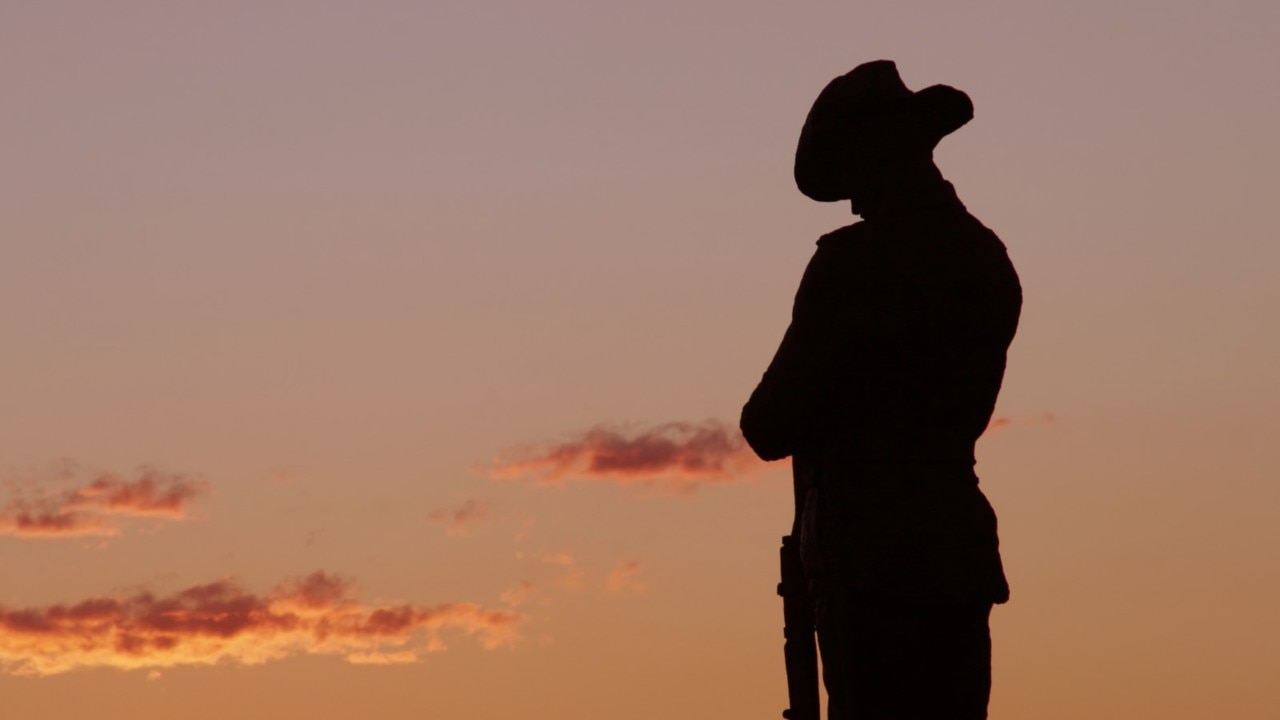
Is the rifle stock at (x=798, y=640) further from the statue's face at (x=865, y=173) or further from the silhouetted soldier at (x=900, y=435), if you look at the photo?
the statue's face at (x=865, y=173)

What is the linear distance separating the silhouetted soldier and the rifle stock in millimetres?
128

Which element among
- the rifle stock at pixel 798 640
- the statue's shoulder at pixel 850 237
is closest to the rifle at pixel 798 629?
the rifle stock at pixel 798 640

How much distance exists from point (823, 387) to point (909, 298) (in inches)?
Result: 23.7

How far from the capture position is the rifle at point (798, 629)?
33.8 feet

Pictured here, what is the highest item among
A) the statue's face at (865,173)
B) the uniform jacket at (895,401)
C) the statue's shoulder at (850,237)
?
the statue's face at (865,173)

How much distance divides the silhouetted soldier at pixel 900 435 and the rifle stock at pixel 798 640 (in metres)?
0.13

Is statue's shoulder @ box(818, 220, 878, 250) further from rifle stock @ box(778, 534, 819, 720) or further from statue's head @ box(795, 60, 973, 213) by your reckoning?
rifle stock @ box(778, 534, 819, 720)

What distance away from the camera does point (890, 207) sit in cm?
1026

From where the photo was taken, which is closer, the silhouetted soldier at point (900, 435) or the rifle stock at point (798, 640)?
the silhouetted soldier at point (900, 435)

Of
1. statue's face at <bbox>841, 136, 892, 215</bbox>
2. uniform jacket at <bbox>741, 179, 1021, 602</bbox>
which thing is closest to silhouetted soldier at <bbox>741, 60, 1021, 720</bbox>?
uniform jacket at <bbox>741, 179, 1021, 602</bbox>

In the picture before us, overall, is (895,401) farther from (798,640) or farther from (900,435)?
(798,640)

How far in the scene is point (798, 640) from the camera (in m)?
10.4

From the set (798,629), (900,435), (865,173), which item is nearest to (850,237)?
(865,173)

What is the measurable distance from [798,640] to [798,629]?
2.2 inches
